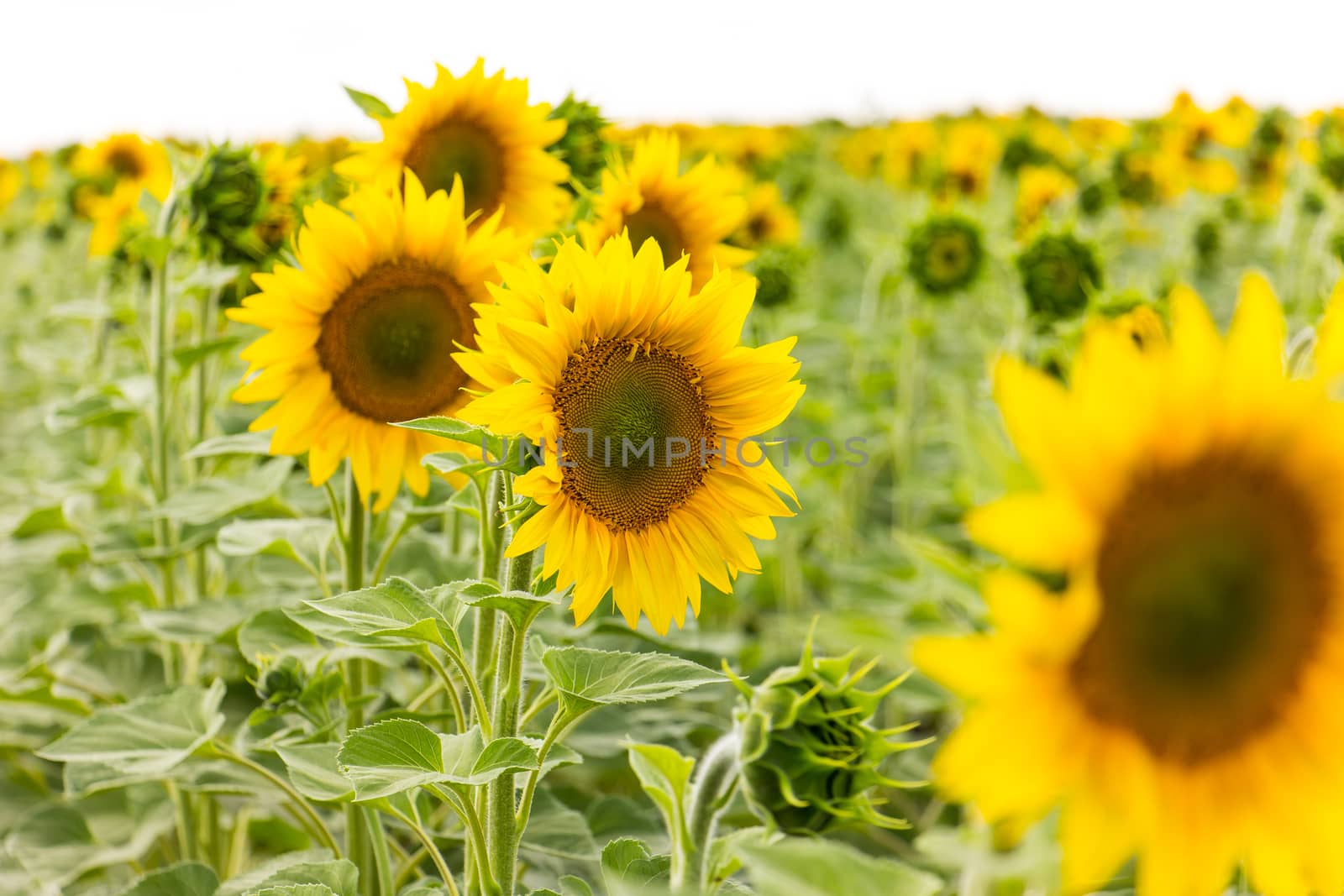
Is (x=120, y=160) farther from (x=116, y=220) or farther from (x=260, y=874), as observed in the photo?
(x=260, y=874)

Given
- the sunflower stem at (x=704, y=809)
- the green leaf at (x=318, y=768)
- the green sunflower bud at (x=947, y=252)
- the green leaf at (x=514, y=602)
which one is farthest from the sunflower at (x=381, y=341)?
the green sunflower bud at (x=947, y=252)

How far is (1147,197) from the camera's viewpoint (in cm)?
477

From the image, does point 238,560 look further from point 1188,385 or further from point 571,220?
point 1188,385

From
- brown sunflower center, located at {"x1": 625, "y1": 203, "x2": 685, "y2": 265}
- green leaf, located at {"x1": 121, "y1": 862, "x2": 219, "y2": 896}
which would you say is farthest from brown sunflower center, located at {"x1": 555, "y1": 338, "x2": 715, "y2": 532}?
green leaf, located at {"x1": 121, "y1": 862, "x2": 219, "y2": 896}

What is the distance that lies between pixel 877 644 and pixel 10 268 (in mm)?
7729

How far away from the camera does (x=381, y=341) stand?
59.2 inches

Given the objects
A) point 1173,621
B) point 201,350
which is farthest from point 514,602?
point 201,350

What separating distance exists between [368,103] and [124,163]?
3.03 meters

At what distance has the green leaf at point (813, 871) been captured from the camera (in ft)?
2.31

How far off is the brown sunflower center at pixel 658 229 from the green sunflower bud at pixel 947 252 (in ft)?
5.14

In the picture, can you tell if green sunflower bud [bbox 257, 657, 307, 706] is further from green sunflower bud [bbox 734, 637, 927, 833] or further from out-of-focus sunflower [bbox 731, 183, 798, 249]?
out-of-focus sunflower [bbox 731, 183, 798, 249]

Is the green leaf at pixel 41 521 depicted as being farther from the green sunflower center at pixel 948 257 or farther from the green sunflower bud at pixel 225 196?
the green sunflower center at pixel 948 257

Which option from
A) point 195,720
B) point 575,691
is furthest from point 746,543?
point 195,720

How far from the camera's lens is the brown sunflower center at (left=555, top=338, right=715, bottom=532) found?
114cm
